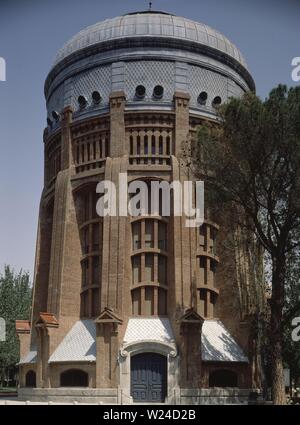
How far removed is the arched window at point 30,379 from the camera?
3462 cm

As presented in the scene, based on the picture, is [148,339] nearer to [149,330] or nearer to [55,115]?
[149,330]

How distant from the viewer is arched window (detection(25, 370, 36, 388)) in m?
34.6

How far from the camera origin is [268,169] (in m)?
24.4

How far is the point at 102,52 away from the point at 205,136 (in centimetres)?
1438

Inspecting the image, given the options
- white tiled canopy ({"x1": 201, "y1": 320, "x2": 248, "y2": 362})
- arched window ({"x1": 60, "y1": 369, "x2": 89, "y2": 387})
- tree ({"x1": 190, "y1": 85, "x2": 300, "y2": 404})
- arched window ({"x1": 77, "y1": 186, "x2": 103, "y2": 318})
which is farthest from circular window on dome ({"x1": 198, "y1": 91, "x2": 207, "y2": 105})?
arched window ({"x1": 60, "y1": 369, "x2": 89, "y2": 387})

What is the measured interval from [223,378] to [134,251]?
8.74m

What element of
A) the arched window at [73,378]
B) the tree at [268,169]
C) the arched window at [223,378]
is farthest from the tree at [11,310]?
the tree at [268,169]

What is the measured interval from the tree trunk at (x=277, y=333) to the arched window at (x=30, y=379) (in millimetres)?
16471

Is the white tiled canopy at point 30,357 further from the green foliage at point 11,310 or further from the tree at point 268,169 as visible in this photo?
the tree at point 268,169

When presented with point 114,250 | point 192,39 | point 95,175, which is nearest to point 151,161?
point 95,175

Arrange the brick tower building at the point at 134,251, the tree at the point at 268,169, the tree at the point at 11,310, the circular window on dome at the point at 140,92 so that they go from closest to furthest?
the tree at the point at 268,169
the brick tower building at the point at 134,251
the circular window on dome at the point at 140,92
the tree at the point at 11,310

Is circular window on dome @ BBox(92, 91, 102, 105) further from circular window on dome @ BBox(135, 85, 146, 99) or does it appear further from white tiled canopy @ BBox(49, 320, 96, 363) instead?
white tiled canopy @ BBox(49, 320, 96, 363)

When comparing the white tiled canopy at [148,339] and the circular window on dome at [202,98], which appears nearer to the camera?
the white tiled canopy at [148,339]

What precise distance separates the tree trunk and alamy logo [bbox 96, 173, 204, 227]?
8.97 metres
